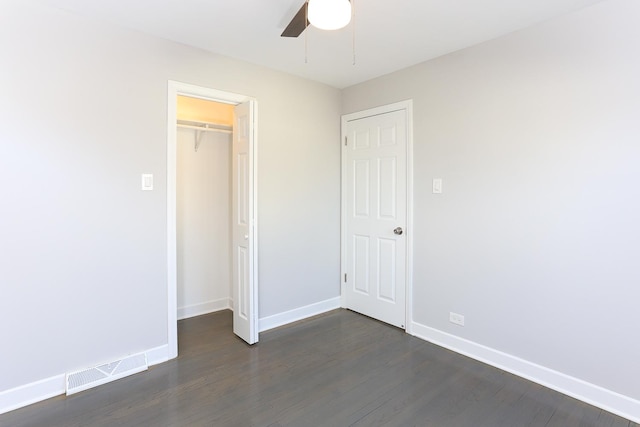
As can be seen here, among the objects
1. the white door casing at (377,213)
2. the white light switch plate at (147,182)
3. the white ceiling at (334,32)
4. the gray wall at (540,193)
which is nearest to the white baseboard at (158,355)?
the white light switch plate at (147,182)

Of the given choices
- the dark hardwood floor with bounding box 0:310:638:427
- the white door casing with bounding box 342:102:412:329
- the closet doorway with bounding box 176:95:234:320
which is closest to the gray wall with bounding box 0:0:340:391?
the dark hardwood floor with bounding box 0:310:638:427

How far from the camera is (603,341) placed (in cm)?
206

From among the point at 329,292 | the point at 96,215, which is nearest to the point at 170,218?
the point at 96,215

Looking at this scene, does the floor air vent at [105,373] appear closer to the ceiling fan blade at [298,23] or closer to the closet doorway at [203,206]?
the closet doorway at [203,206]

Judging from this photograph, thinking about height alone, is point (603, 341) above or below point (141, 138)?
below

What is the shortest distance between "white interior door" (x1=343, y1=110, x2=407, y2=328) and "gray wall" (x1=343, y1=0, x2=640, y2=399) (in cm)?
22

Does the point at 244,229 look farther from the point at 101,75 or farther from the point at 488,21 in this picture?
the point at 488,21

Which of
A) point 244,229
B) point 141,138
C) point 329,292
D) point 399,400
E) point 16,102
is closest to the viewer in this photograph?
point 16,102

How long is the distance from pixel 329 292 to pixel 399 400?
5.55 feet


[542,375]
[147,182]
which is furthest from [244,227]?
[542,375]

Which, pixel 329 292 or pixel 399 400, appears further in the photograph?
pixel 329 292

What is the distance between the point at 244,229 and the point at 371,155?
151 centimetres

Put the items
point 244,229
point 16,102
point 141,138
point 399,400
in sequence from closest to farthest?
point 16,102, point 399,400, point 141,138, point 244,229

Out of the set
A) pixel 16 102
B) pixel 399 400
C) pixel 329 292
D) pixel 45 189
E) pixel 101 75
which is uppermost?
pixel 101 75
